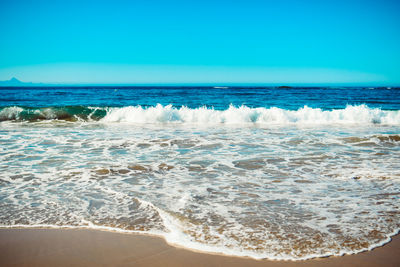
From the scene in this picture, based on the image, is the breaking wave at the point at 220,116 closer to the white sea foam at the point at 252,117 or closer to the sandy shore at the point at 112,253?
the white sea foam at the point at 252,117

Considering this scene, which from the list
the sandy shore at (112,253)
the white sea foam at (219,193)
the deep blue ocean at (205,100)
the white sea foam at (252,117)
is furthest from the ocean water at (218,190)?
the deep blue ocean at (205,100)

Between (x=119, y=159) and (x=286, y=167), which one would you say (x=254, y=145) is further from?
(x=119, y=159)

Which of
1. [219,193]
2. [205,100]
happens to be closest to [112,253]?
[219,193]

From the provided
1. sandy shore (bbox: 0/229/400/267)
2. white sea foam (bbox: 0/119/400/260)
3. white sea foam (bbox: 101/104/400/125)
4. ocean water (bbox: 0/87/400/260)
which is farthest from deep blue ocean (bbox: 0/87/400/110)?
sandy shore (bbox: 0/229/400/267)

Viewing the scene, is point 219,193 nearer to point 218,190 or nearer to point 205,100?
point 218,190

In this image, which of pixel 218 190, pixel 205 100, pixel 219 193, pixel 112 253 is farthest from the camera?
pixel 205 100

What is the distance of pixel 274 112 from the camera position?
633 inches

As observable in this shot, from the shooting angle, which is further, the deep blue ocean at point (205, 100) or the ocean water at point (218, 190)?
the deep blue ocean at point (205, 100)

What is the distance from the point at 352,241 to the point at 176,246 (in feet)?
5.81

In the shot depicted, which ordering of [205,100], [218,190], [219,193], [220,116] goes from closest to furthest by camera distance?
[219,193]
[218,190]
[220,116]
[205,100]

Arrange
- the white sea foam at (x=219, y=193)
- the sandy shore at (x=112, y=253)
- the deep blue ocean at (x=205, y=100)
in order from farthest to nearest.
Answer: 1. the deep blue ocean at (x=205, y=100)
2. the white sea foam at (x=219, y=193)
3. the sandy shore at (x=112, y=253)

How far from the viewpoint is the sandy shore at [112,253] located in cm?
270

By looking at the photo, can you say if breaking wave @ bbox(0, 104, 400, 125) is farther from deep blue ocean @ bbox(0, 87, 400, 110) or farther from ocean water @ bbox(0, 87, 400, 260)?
ocean water @ bbox(0, 87, 400, 260)

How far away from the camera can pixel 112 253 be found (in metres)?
2.88
